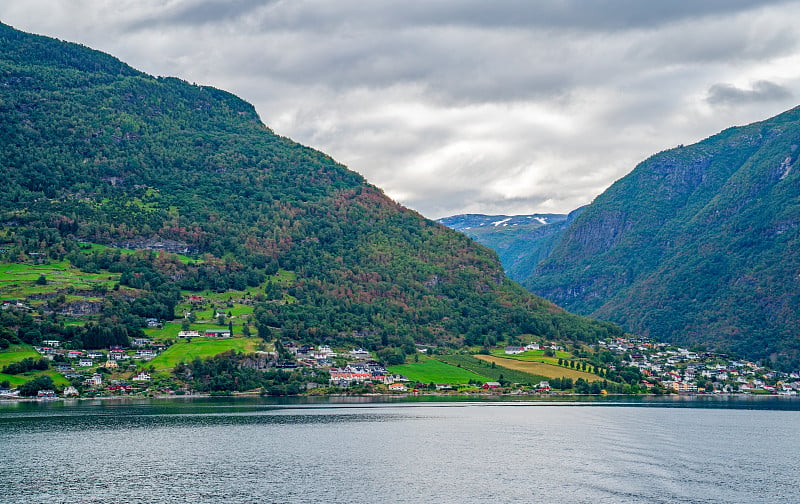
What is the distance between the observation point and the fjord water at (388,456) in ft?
201

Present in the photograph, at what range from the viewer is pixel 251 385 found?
510ft

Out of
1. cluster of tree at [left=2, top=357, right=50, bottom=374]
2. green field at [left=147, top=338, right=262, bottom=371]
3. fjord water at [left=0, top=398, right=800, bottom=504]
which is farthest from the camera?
Result: green field at [left=147, top=338, right=262, bottom=371]

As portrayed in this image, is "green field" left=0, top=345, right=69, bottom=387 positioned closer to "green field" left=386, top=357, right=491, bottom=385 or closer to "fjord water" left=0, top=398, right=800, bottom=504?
"fjord water" left=0, top=398, right=800, bottom=504

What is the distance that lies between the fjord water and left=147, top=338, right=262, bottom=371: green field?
28.3 meters

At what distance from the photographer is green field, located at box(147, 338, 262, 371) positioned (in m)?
151

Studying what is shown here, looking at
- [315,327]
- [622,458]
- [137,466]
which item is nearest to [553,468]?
[622,458]

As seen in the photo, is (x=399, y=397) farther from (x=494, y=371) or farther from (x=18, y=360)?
(x=18, y=360)

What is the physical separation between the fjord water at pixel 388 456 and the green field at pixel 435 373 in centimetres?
4681

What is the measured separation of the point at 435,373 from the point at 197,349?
49.2m

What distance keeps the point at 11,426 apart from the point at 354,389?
248 feet

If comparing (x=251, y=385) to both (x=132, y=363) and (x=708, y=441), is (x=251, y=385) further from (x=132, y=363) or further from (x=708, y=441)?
(x=708, y=441)

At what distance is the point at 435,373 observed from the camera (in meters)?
174

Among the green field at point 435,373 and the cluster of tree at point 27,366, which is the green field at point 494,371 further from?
the cluster of tree at point 27,366

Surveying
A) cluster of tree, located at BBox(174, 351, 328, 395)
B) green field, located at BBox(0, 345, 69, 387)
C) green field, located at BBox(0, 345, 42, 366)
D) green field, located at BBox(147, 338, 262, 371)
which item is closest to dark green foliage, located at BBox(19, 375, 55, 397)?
green field, located at BBox(0, 345, 69, 387)
